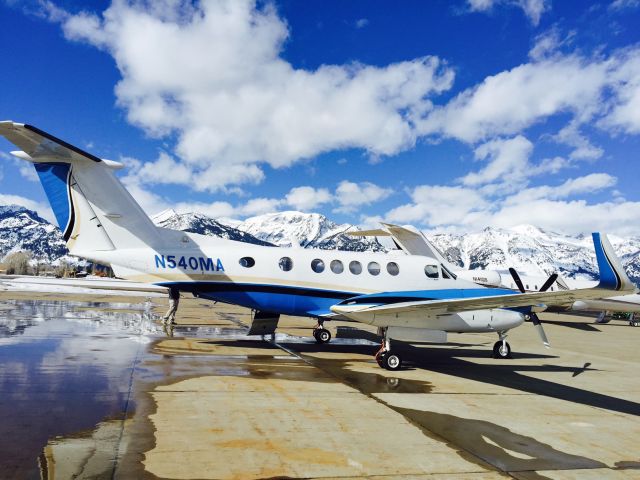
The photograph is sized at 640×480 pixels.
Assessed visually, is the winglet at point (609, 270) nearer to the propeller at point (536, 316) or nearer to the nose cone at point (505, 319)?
the propeller at point (536, 316)

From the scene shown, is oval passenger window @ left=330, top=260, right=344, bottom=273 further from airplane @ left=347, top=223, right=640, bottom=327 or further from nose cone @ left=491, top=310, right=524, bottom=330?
airplane @ left=347, top=223, right=640, bottom=327

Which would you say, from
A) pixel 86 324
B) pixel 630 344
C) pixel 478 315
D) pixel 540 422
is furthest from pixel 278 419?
pixel 630 344

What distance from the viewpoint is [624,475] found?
5.51 meters

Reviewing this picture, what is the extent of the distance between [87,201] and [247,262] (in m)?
5.15

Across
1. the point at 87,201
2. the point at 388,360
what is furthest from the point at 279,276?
the point at 87,201

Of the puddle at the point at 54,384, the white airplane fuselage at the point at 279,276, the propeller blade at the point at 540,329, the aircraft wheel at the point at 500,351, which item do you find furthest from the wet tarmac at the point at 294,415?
the white airplane fuselage at the point at 279,276

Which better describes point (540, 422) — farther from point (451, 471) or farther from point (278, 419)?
point (278, 419)

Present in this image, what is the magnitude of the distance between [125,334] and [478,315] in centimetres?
1237

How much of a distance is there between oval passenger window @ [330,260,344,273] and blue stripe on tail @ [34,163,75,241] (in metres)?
8.18

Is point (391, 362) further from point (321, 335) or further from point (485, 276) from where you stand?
point (485, 276)

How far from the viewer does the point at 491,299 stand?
10.8 meters

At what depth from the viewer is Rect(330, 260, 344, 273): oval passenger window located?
14758mm

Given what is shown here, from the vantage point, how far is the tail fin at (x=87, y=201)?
1312 centimetres

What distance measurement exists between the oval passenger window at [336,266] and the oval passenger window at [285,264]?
137cm
